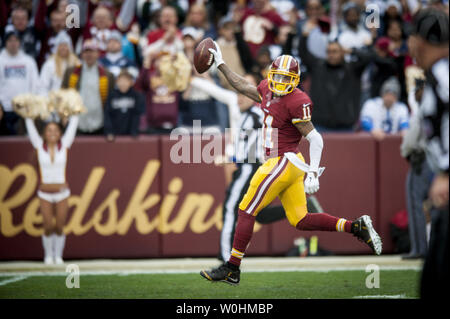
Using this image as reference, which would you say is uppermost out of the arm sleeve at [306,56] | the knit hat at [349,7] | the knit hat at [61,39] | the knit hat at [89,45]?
the knit hat at [349,7]

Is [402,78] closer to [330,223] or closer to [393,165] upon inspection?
[393,165]

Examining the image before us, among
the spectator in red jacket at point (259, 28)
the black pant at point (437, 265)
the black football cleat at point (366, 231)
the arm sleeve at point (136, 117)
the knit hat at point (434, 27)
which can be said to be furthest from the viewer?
the spectator in red jacket at point (259, 28)

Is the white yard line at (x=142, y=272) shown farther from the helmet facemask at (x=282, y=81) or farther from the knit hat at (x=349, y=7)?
the knit hat at (x=349, y=7)

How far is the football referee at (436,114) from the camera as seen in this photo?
4.14 meters

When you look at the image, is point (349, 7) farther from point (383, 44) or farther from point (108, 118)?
point (108, 118)

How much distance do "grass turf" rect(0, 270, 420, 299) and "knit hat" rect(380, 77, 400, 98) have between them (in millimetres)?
2697

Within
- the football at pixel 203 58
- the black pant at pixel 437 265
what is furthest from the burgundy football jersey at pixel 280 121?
the black pant at pixel 437 265

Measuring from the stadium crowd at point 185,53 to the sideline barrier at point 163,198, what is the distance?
0.36m

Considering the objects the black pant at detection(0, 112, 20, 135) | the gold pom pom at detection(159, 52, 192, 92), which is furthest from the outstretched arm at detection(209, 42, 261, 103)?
the black pant at detection(0, 112, 20, 135)

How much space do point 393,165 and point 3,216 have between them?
4799 mm

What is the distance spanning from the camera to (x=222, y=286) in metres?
7.16

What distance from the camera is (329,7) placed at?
39.8 feet

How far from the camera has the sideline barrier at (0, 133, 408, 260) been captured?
9492 mm

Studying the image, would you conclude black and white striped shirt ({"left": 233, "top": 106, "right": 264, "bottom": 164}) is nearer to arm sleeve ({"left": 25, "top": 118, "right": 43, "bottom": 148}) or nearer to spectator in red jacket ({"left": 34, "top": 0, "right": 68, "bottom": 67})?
arm sleeve ({"left": 25, "top": 118, "right": 43, "bottom": 148})
